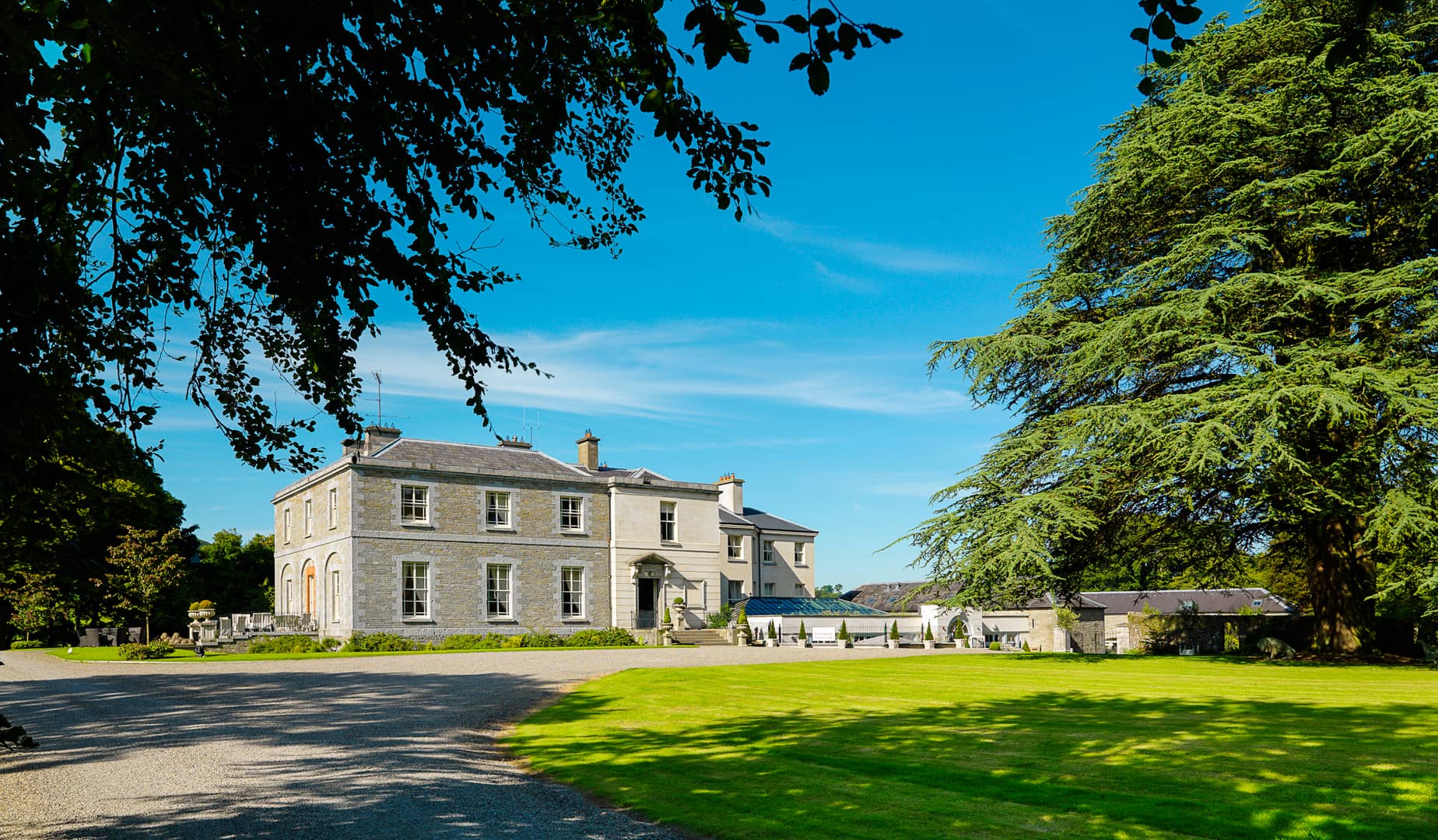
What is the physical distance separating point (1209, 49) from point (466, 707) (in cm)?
2094

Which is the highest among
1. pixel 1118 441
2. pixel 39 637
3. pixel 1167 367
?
pixel 1167 367

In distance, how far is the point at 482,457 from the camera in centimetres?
3697

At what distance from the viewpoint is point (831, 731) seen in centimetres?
1044

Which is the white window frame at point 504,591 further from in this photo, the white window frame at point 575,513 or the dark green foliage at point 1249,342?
the dark green foliage at point 1249,342

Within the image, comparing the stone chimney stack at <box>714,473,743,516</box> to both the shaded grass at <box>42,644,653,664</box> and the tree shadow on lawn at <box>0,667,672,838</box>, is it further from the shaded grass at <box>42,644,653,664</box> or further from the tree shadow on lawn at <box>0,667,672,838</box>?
the tree shadow on lawn at <box>0,667,672,838</box>

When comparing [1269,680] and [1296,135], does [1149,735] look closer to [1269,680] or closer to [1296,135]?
[1269,680]

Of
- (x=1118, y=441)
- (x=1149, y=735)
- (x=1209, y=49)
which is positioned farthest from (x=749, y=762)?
(x=1209, y=49)

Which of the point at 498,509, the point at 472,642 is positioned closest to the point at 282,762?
the point at 472,642

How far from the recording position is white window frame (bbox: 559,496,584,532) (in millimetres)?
A: 37312

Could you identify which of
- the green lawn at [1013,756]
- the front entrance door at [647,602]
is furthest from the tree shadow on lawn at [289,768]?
the front entrance door at [647,602]

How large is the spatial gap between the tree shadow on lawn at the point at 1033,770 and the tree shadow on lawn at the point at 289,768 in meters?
0.79

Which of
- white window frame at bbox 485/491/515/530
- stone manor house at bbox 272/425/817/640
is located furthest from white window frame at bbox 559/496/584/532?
white window frame at bbox 485/491/515/530

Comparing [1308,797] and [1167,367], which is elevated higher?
[1167,367]

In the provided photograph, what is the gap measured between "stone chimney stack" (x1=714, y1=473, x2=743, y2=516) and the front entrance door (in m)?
9.07
